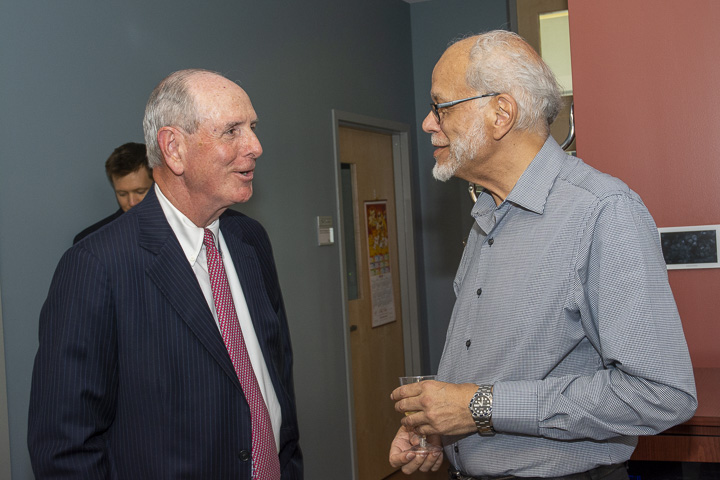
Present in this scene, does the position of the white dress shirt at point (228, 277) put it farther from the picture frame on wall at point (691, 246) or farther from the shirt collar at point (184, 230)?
the picture frame on wall at point (691, 246)

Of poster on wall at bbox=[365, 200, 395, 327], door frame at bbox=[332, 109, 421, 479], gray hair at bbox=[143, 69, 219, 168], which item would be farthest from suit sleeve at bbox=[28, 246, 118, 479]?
door frame at bbox=[332, 109, 421, 479]

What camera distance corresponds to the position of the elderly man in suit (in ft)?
4.58

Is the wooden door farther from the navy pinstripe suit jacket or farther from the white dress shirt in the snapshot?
the navy pinstripe suit jacket

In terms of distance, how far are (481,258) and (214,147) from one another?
26.7 inches

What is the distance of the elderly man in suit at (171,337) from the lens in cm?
140

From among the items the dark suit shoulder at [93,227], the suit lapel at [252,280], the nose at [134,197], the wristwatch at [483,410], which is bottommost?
the wristwatch at [483,410]

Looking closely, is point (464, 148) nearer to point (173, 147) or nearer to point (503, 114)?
point (503, 114)

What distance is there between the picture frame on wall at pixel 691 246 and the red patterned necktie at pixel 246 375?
135 centimetres

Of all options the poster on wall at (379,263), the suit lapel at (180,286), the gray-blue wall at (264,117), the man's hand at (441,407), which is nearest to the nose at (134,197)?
the gray-blue wall at (264,117)

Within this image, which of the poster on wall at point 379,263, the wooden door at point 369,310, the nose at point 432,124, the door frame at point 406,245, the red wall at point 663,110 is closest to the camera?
the nose at point 432,124

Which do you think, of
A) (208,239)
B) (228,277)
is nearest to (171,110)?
(208,239)

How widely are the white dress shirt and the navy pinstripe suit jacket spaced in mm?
60

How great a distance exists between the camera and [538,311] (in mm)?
1320

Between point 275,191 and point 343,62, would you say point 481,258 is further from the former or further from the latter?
point 343,62
